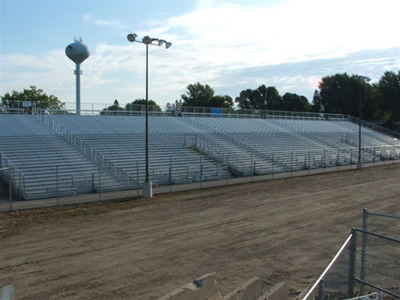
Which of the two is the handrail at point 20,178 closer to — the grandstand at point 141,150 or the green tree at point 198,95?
the grandstand at point 141,150

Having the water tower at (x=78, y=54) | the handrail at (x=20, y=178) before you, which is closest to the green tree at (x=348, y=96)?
the water tower at (x=78, y=54)

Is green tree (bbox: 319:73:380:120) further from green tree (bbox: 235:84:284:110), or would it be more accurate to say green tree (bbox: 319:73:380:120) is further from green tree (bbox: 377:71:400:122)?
green tree (bbox: 235:84:284:110)

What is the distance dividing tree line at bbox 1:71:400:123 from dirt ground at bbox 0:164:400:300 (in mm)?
61975

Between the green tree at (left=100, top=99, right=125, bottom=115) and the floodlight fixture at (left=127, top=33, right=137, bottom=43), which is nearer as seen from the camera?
the floodlight fixture at (left=127, top=33, right=137, bottom=43)

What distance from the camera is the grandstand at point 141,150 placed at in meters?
23.3

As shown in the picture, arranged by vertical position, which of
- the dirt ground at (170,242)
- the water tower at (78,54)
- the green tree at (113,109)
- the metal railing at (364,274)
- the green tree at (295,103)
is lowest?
the dirt ground at (170,242)

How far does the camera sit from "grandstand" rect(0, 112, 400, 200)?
2328cm

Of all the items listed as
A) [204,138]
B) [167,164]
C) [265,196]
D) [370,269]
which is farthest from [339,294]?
[204,138]

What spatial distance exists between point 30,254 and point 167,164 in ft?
59.7

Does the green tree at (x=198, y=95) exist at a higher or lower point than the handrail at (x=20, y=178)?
higher

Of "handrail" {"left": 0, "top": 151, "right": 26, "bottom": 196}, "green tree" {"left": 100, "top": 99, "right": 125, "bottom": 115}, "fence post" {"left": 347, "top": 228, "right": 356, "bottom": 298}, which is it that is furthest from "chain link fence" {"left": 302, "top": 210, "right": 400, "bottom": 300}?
"green tree" {"left": 100, "top": 99, "right": 125, "bottom": 115}

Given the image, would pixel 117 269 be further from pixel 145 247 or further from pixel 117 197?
pixel 117 197

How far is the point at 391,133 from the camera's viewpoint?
214ft

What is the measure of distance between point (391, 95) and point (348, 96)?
32.2ft
